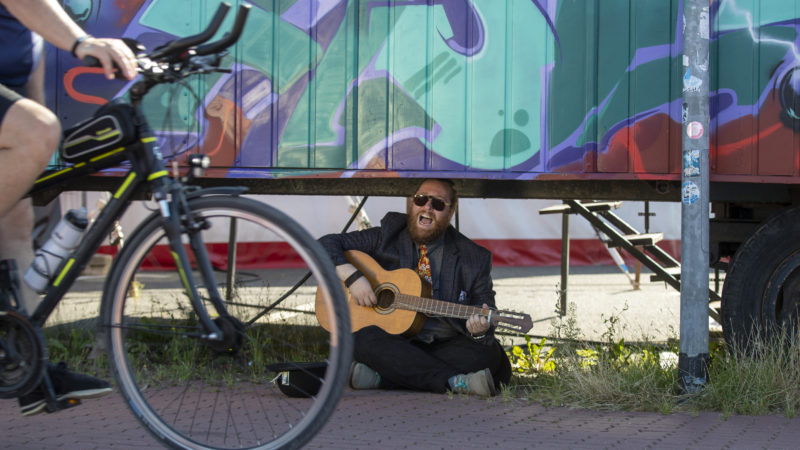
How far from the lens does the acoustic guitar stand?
420cm

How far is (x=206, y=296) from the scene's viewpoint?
7.41 ft

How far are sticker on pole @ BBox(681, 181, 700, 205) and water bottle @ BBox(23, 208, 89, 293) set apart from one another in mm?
2736

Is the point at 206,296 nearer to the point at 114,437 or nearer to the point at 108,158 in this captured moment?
the point at 108,158

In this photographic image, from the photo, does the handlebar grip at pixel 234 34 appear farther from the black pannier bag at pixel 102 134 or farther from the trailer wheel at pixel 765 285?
the trailer wheel at pixel 765 285

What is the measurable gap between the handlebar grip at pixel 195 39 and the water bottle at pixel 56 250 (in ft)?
1.73

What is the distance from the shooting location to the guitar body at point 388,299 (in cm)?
429

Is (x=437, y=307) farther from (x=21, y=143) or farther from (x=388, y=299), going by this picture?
(x=21, y=143)

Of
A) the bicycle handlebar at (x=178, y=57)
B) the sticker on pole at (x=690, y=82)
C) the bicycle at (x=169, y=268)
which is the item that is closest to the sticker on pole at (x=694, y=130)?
the sticker on pole at (x=690, y=82)

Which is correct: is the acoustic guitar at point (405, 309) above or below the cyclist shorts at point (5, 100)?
below

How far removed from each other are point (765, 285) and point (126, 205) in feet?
10.6

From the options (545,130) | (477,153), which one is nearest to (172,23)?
(477,153)

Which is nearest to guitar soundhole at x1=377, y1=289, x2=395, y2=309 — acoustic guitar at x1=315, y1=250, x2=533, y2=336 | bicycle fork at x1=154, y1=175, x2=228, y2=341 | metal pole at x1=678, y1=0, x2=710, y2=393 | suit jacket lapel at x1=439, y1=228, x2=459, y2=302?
acoustic guitar at x1=315, y1=250, x2=533, y2=336

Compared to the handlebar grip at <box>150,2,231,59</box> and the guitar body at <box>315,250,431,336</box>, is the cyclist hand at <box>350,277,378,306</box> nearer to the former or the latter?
the guitar body at <box>315,250,431,336</box>

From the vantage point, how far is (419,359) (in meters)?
4.16
